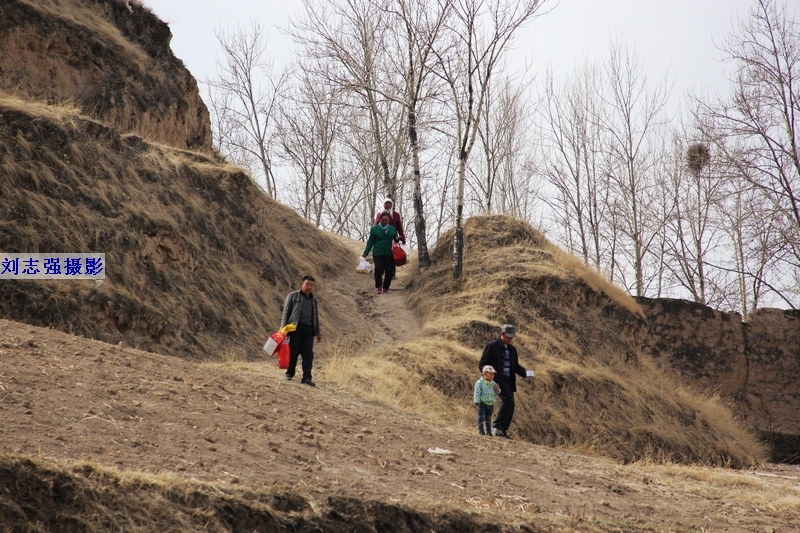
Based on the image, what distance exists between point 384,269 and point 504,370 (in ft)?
21.6

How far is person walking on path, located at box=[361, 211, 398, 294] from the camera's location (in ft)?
50.8

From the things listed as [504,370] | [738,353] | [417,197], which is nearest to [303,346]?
[504,370]

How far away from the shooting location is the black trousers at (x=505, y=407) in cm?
1043

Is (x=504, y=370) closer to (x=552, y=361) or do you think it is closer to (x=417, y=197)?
(x=552, y=361)

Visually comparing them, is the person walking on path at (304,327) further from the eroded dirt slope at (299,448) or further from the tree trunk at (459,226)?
the tree trunk at (459,226)

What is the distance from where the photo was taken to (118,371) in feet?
25.7

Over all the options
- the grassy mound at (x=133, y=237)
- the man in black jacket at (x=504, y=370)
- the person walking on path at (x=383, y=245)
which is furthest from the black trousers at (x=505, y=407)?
the person walking on path at (x=383, y=245)

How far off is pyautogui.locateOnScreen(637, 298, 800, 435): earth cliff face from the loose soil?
698 centimetres

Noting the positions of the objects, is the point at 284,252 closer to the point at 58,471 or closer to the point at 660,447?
the point at 660,447

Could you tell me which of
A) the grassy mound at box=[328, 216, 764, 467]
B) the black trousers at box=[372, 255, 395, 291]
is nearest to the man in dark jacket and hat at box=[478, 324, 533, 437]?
the grassy mound at box=[328, 216, 764, 467]

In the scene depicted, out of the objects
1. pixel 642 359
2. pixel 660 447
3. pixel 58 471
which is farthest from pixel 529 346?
pixel 58 471

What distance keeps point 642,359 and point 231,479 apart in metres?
12.6

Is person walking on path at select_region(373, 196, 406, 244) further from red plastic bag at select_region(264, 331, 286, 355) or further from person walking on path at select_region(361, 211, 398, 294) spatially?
red plastic bag at select_region(264, 331, 286, 355)

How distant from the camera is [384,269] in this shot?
54.6 ft
